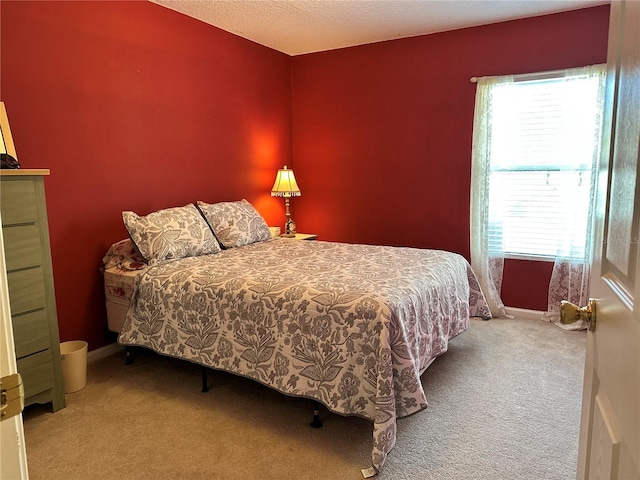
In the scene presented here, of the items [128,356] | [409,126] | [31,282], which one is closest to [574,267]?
[409,126]

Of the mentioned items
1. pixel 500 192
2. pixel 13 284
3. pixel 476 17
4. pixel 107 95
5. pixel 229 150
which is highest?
pixel 476 17

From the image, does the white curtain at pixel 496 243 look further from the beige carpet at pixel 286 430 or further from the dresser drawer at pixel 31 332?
the dresser drawer at pixel 31 332

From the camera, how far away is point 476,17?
3.65 m

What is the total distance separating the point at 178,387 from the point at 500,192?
2.93 m

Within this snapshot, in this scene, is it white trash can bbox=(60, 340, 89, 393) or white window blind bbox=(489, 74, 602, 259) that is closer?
white trash can bbox=(60, 340, 89, 393)

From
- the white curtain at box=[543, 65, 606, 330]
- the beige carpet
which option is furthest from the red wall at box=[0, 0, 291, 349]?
the white curtain at box=[543, 65, 606, 330]

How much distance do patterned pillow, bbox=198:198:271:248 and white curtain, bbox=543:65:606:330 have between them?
2395 millimetres

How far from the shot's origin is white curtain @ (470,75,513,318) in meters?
3.82

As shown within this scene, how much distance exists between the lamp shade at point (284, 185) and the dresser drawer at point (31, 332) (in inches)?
94.5

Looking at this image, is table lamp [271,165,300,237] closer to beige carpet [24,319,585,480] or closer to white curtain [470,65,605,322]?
white curtain [470,65,605,322]

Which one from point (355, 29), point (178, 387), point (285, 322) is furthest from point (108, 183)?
point (355, 29)

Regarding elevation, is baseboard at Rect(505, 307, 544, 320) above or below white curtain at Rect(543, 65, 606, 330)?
below

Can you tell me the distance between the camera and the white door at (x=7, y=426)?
2.28ft

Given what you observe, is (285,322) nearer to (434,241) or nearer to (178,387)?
(178,387)
